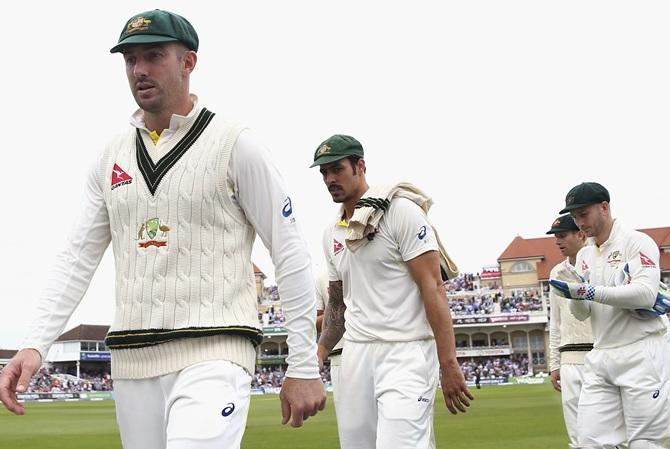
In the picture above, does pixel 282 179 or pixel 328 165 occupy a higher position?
pixel 328 165

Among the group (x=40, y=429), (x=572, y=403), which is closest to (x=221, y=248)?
(x=572, y=403)

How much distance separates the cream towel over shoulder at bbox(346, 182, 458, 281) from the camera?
19.0 ft

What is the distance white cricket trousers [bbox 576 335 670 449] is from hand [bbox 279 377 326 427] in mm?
5041

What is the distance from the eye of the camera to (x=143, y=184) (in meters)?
3.69

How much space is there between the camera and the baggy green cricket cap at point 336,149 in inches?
236

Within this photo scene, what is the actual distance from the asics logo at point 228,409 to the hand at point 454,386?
8.26 feet

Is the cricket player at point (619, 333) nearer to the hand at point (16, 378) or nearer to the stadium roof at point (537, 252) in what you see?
the hand at point (16, 378)

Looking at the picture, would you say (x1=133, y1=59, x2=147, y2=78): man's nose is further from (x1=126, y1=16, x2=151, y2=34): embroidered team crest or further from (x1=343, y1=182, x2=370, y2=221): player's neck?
(x1=343, y1=182, x2=370, y2=221): player's neck

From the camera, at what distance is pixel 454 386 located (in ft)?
18.2

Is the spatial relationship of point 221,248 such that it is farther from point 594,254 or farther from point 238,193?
point 594,254

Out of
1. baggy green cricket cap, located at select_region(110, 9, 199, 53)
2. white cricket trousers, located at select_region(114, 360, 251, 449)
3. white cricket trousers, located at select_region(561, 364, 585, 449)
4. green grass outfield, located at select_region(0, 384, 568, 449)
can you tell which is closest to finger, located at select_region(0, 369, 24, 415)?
white cricket trousers, located at select_region(114, 360, 251, 449)

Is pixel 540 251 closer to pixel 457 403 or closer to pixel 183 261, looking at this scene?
pixel 457 403

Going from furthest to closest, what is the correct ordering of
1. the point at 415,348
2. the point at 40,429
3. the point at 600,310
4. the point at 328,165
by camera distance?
the point at 40,429
the point at 600,310
the point at 328,165
the point at 415,348

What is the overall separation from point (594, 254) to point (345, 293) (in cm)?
316
